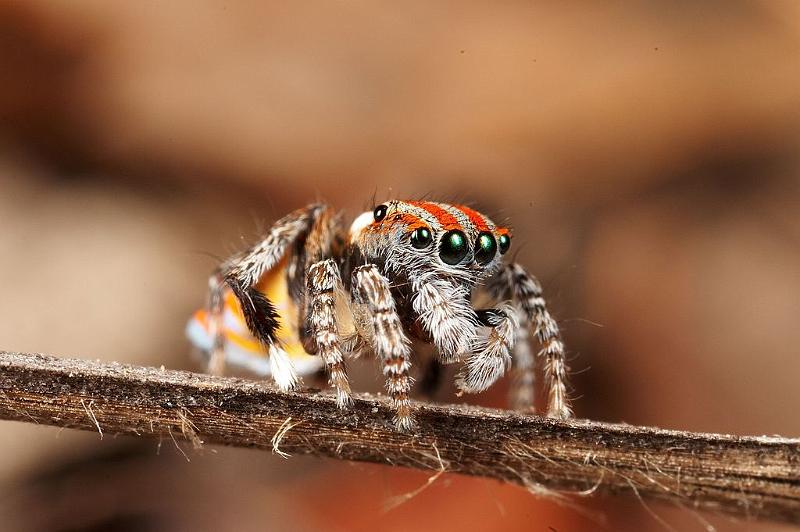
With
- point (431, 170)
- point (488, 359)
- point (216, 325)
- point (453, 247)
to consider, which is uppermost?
point (431, 170)

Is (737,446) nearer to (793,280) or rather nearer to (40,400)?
(40,400)

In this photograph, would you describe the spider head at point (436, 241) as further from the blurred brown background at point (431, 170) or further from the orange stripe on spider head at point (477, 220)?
the blurred brown background at point (431, 170)

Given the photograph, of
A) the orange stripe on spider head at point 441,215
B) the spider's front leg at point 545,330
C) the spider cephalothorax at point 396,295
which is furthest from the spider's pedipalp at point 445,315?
the spider's front leg at point 545,330

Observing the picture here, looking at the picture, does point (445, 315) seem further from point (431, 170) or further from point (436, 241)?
point (431, 170)

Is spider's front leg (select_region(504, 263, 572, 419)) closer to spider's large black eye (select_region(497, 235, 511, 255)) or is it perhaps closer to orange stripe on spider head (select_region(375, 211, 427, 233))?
Answer: spider's large black eye (select_region(497, 235, 511, 255))

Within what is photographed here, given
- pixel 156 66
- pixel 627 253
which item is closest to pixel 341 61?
pixel 156 66

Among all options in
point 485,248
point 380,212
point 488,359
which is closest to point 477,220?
point 485,248
